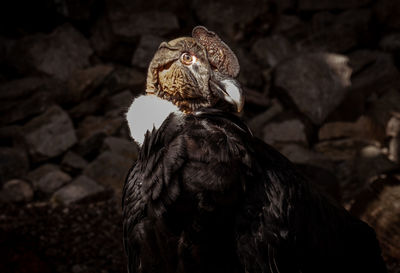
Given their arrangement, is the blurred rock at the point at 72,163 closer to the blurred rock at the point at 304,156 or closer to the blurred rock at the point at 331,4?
the blurred rock at the point at 304,156

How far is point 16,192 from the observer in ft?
12.4

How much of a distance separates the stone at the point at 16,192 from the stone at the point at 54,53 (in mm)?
1619

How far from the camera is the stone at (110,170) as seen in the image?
13.1 feet

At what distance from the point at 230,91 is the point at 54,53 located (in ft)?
13.6

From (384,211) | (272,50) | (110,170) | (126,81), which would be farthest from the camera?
(272,50)

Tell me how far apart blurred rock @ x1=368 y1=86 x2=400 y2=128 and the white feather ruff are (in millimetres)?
3794

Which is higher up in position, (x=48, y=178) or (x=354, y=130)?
(x=354, y=130)

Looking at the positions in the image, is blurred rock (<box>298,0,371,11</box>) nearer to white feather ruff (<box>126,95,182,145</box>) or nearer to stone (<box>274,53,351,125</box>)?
stone (<box>274,53,351,125</box>)

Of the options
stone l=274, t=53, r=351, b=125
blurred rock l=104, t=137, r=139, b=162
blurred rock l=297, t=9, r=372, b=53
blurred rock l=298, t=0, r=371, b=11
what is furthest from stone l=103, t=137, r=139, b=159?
blurred rock l=298, t=0, r=371, b=11

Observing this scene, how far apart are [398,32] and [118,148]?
419cm

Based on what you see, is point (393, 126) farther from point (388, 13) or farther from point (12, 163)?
point (12, 163)

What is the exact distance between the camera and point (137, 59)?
16.2 feet

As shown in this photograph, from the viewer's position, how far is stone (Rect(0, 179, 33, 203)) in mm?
3701

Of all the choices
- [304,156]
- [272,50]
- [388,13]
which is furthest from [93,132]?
[388,13]
